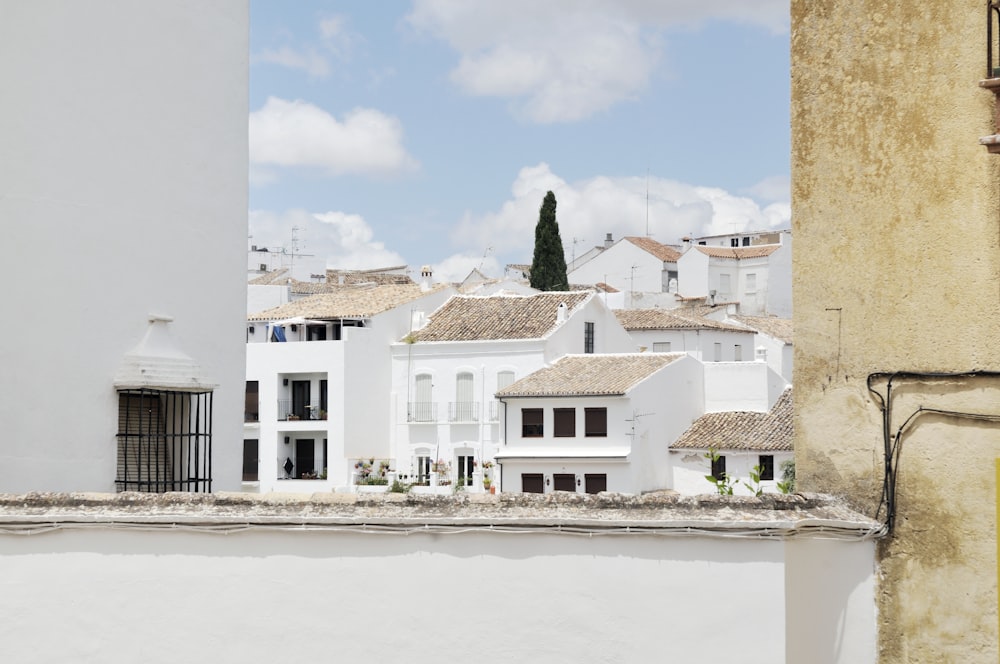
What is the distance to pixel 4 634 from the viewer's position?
7.69 meters

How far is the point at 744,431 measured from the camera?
146 feet

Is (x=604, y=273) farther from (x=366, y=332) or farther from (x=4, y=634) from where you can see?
(x=4, y=634)

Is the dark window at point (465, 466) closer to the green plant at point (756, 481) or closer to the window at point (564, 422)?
the window at point (564, 422)

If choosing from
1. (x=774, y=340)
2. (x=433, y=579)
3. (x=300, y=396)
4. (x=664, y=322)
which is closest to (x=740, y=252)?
(x=774, y=340)

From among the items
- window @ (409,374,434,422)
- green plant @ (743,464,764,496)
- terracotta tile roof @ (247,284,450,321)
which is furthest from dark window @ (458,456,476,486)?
green plant @ (743,464,764,496)

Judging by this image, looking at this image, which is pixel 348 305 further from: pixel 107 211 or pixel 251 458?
pixel 107 211

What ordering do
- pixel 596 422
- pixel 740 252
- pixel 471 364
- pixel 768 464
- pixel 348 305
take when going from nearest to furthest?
pixel 768 464 → pixel 596 422 → pixel 471 364 → pixel 348 305 → pixel 740 252

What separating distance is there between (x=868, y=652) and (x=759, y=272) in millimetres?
65736

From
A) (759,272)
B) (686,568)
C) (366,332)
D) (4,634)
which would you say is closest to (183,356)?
(4,634)

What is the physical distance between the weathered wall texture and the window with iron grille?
7.86 metres

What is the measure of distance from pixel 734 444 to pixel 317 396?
15.4 m

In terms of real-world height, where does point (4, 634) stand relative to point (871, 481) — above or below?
below

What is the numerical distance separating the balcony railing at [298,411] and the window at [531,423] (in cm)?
870

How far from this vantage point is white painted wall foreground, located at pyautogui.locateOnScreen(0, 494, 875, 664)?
715 centimetres
